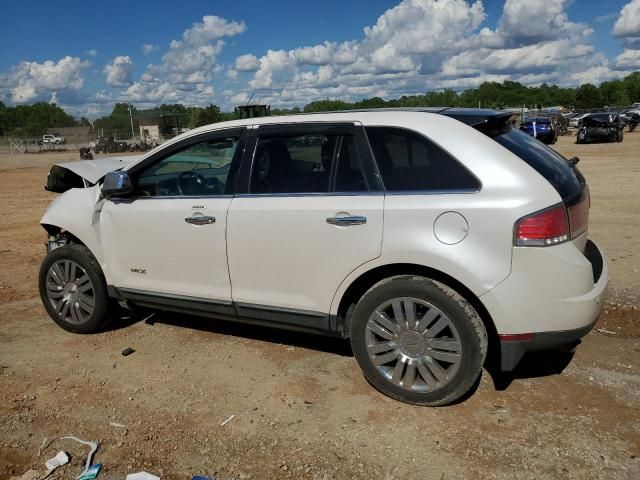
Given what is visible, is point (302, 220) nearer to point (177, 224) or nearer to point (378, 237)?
point (378, 237)

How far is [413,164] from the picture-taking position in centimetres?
353

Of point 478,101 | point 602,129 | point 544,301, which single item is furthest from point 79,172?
point 478,101

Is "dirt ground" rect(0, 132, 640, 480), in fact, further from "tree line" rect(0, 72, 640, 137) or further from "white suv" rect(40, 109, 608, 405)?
"tree line" rect(0, 72, 640, 137)

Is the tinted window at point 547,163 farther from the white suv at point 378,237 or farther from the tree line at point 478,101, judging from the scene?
the tree line at point 478,101

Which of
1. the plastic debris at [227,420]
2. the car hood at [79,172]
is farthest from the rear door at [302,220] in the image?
the car hood at [79,172]

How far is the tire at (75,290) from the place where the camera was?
4.80 m

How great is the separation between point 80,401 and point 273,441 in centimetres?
145

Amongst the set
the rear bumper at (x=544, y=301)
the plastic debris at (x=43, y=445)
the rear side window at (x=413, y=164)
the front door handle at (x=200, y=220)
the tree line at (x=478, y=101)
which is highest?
the tree line at (x=478, y=101)

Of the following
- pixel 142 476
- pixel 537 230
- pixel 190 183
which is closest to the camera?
pixel 142 476

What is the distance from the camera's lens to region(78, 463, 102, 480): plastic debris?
9.77ft

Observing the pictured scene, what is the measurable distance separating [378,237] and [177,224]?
5.27 ft

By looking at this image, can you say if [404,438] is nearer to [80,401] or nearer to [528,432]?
[528,432]

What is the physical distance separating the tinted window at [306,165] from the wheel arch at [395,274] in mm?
556

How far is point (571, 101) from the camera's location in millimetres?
116625
